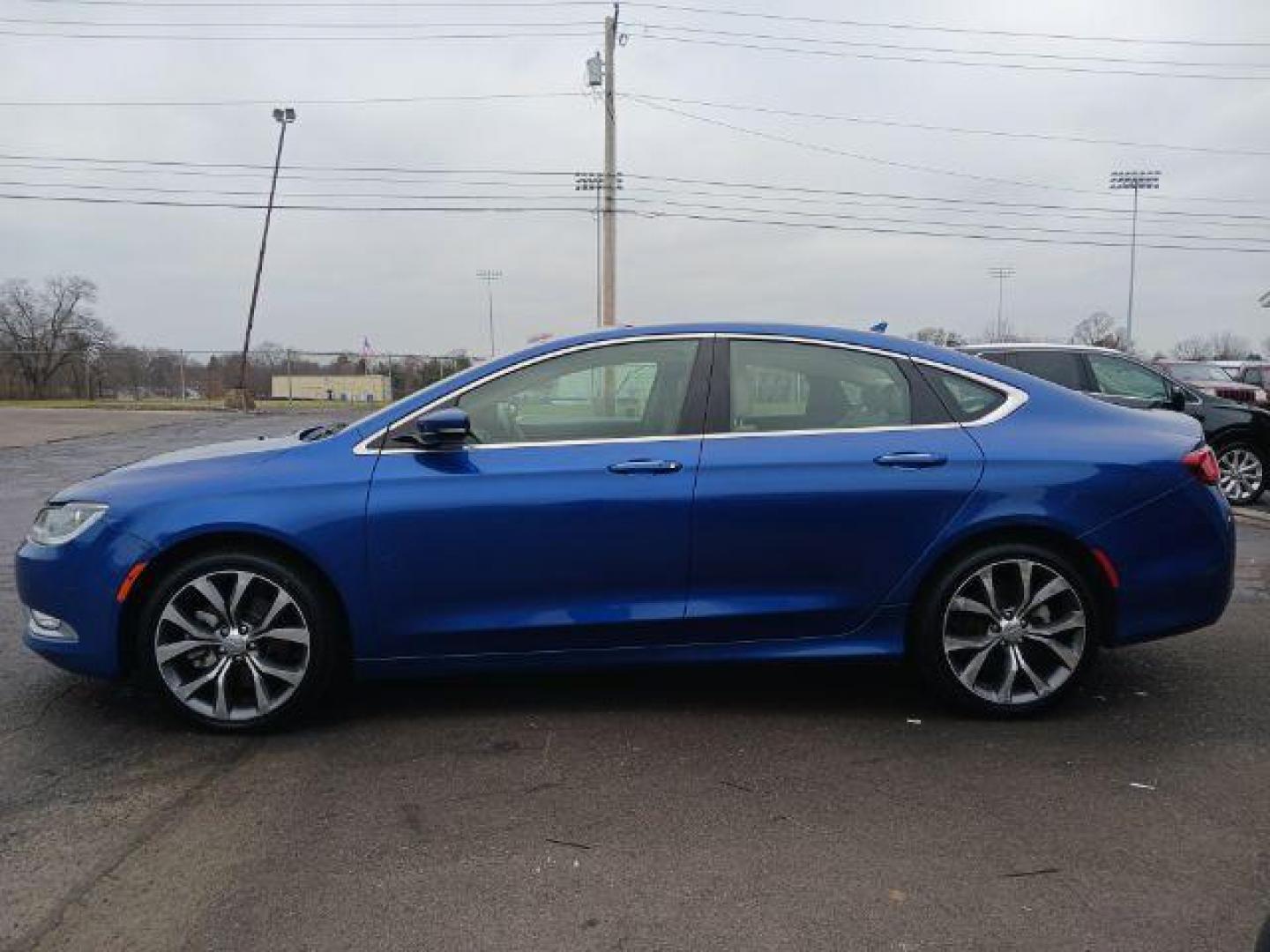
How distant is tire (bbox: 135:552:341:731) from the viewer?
12.1 feet

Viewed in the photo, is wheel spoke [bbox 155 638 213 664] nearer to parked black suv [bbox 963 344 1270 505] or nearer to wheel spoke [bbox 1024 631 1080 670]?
wheel spoke [bbox 1024 631 1080 670]

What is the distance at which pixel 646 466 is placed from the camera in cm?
376

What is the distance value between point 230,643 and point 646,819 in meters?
1.74

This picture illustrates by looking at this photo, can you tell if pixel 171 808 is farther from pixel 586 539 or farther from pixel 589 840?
pixel 586 539

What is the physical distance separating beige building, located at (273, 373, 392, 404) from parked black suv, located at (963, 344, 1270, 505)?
32552 millimetres

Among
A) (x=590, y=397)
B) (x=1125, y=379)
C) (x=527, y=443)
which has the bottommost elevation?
(x=527, y=443)

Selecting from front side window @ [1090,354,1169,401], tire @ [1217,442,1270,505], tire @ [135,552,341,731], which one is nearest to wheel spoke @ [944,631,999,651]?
tire @ [135,552,341,731]

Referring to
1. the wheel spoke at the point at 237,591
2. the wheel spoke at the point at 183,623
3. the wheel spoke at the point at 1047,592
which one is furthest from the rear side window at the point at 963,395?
the wheel spoke at the point at 183,623

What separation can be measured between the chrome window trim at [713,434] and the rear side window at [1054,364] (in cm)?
640

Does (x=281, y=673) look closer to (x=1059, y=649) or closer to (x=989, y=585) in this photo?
(x=989, y=585)

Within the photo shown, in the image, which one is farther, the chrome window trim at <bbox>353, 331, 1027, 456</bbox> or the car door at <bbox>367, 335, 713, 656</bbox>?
the chrome window trim at <bbox>353, 331, 1027, 456</bbox>

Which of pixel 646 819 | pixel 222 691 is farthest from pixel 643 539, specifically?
pixel 222 691

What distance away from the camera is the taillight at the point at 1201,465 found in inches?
155

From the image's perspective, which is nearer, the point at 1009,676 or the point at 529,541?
the point at 529,541
